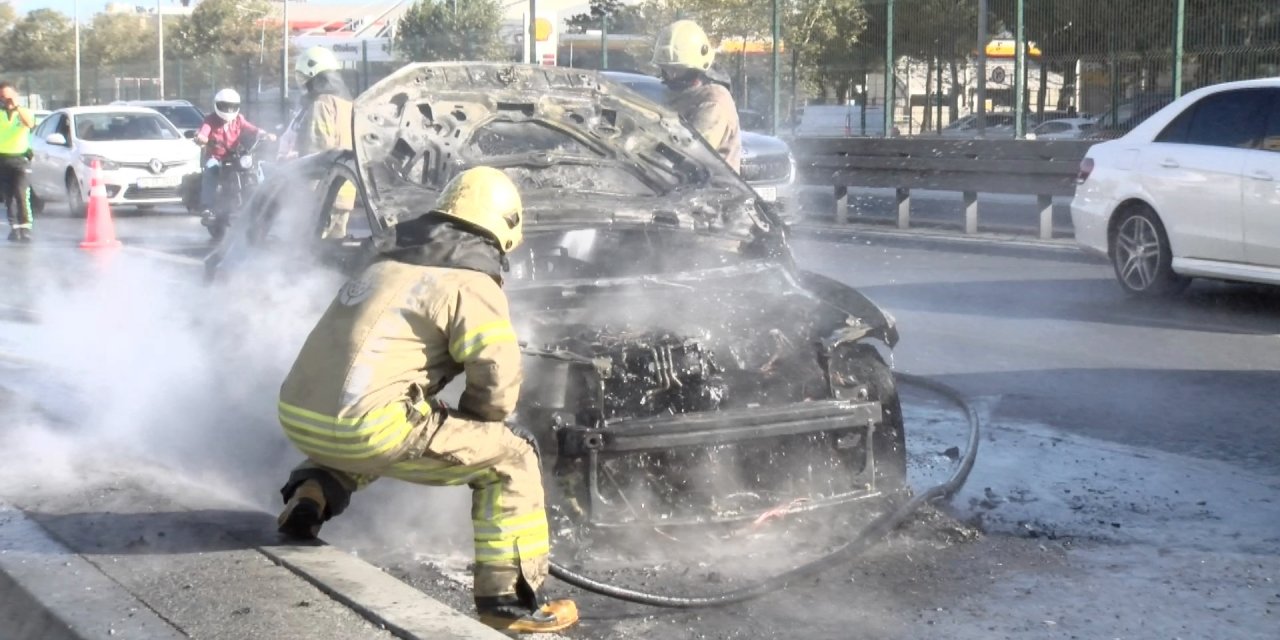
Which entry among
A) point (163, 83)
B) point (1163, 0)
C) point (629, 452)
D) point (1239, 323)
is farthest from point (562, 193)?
point (163, 83)

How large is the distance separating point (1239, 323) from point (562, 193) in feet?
19.1

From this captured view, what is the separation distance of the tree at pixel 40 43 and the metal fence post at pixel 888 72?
194 ft

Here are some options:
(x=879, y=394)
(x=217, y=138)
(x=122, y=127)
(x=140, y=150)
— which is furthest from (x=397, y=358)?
(x=122, y=127)

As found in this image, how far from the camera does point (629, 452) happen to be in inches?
197

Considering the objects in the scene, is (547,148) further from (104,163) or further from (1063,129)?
(104,163)

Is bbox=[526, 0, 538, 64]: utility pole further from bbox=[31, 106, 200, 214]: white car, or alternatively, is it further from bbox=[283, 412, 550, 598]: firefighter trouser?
bbox=[283, 412, 550, 598]: firefighter trouser

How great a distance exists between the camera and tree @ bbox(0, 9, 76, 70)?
243ft

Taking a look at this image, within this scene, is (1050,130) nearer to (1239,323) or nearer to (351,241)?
(1239,323)

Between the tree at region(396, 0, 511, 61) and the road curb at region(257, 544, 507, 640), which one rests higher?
the tree at region(396, 0, 511, 61)

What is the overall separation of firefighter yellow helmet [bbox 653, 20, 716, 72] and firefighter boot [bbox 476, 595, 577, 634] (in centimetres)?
473

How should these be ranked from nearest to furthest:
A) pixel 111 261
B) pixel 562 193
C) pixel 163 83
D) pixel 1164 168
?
1. pixel 562 193
2. pixel 1164 168
3. pixel 111 261
4. pixel 163 83

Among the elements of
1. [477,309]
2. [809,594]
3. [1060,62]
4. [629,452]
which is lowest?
[809,594]

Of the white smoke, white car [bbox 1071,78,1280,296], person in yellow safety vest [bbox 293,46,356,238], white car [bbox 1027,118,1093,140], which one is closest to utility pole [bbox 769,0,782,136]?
white car [bbox 1027,118,1093,140]

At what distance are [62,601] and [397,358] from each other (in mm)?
1106
